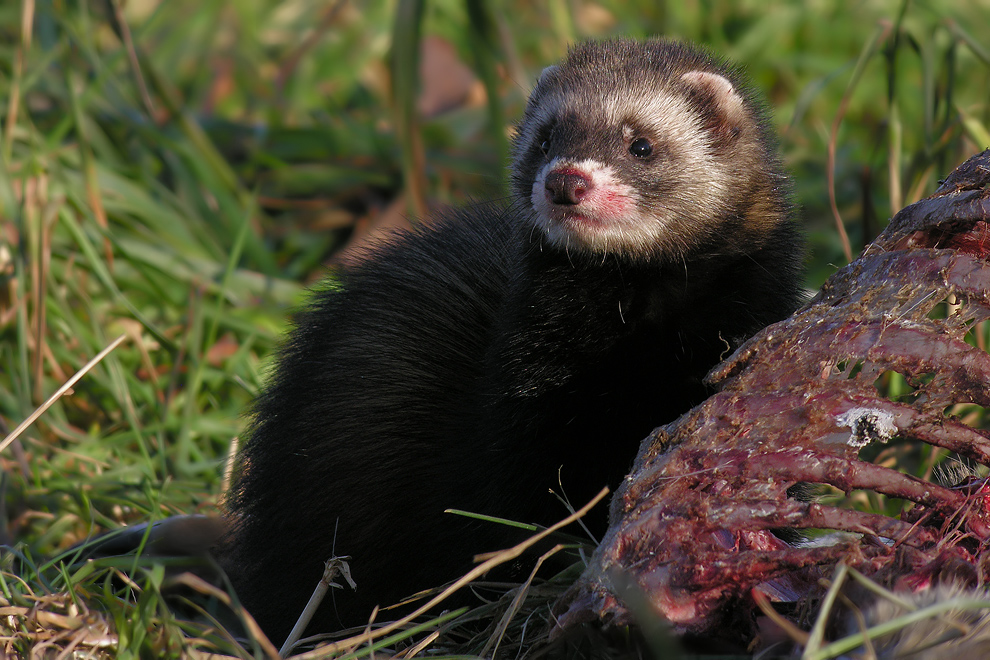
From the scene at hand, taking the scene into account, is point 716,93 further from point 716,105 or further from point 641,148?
point 641,148

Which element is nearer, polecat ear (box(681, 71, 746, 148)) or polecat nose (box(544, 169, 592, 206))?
polecat nose (box(544, 169, 592, 206))

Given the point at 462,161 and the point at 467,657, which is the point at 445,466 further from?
the point at 462,161

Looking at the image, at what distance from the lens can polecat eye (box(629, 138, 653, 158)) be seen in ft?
8.20

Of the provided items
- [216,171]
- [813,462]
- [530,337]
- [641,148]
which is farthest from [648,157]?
[216,171]

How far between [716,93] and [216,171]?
253cm

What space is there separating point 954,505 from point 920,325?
0.30 metres

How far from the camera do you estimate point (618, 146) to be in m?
2.47

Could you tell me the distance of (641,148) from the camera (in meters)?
2.51

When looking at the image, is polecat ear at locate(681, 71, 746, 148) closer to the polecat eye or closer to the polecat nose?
the polecat eye

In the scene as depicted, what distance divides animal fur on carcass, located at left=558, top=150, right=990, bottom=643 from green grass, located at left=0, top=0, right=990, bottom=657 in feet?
2.75

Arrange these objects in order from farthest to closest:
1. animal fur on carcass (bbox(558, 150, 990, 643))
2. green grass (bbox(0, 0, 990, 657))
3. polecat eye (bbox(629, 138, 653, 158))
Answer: green grass (bbox(0, 0, 990, 657))
polecat eye (bbox(629, 138, 653, 158))
animal fur on carcass (bbox(558, 150, 990, 643))

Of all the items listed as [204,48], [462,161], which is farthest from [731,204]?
[204,48]

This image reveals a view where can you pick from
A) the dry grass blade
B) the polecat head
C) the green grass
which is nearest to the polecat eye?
the polecat head

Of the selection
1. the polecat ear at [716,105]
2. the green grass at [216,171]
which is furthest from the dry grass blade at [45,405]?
the polecat ear at [716,105]
